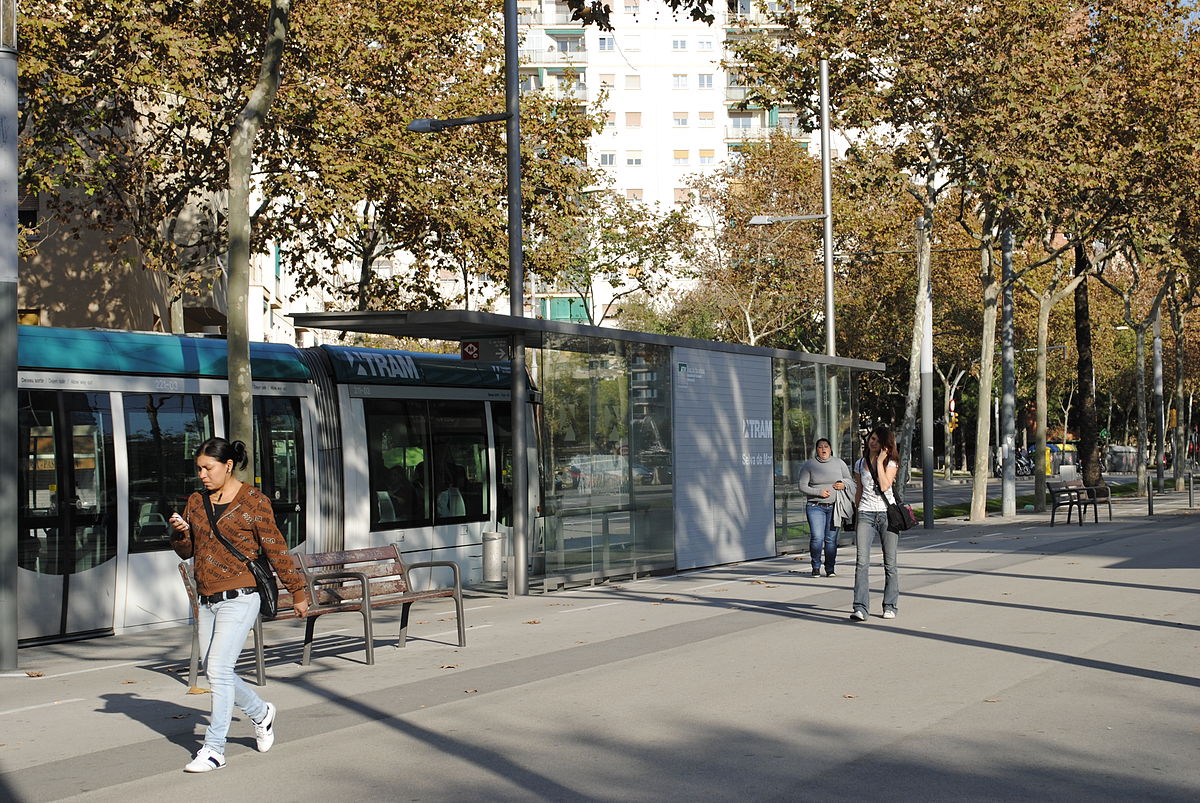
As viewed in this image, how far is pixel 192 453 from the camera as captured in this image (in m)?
14.7

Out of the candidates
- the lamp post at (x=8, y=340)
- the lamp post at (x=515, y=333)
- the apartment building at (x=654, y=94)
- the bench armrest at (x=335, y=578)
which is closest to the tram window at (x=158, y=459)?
the lamp post at (x=8, y=340)

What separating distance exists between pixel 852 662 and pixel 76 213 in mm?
20479

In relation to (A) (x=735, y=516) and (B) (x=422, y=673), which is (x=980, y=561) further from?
(B) (x=422, y=673)

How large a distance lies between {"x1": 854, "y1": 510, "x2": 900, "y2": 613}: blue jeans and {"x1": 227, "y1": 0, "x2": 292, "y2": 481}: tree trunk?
18.1ft

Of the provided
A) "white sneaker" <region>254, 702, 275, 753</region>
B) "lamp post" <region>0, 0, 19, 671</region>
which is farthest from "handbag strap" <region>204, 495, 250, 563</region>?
"lamp post" <region>0, 0, 19, 671</region>

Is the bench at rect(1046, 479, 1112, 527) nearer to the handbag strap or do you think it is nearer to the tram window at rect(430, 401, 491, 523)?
the tram window at rect(430, 401, 491, 523)

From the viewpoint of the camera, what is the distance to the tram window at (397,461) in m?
17.0

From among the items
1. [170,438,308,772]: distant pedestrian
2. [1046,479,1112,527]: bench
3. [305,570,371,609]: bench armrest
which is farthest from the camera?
[1046,479,1112,527]: bench

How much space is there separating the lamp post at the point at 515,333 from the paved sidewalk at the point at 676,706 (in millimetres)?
1377

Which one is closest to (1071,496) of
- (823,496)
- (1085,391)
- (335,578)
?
(1085,391)

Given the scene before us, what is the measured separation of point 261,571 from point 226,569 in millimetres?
195

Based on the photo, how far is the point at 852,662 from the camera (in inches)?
407

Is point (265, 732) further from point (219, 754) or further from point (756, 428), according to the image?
point (756, 428)

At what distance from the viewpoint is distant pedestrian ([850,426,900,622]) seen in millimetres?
12984
